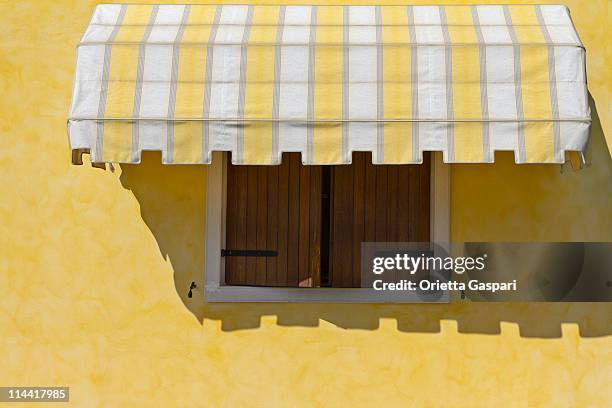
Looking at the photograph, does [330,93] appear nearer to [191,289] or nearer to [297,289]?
[297,289]

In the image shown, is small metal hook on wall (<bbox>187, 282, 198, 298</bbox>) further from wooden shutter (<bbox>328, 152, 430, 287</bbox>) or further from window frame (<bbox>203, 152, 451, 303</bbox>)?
wooden shutter (<bbox>328, 152, 430, 287</bbox>)

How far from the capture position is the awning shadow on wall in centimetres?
728

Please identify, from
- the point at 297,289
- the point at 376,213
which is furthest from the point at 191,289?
the point at 376,213

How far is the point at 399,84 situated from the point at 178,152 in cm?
205

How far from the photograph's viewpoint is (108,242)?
7.34 metres

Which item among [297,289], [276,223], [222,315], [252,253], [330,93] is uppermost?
[330,93]

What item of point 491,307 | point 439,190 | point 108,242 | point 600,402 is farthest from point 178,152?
point 600,402

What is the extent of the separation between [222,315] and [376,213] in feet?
6.30

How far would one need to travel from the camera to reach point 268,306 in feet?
24.0

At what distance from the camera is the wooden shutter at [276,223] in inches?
293

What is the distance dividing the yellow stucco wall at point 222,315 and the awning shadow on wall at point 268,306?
1 cm

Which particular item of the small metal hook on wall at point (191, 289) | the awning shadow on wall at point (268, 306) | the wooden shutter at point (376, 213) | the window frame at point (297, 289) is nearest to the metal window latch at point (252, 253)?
the window frame at point (297, 289)

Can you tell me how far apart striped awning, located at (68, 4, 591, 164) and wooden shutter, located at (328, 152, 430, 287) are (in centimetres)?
129

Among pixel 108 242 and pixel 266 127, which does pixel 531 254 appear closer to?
pixel 266 127
